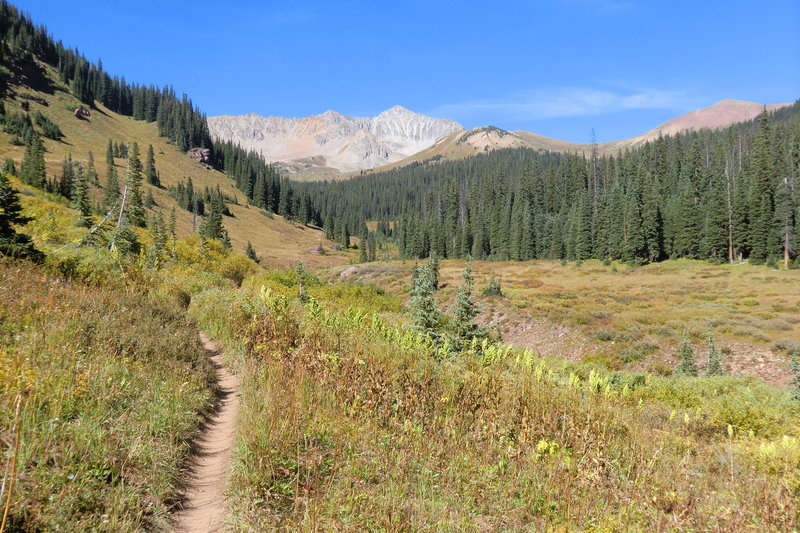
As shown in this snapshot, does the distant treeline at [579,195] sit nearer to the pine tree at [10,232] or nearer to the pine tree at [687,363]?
the pine tree at [687,363]

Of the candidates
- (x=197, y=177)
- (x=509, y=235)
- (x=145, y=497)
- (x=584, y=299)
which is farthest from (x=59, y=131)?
(x=145, y=497)

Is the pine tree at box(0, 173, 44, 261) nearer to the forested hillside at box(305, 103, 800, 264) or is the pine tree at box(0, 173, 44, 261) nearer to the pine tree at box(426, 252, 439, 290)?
the pine tree at box(426, 252, 439, 290)

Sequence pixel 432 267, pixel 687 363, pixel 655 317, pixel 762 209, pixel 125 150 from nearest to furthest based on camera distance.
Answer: pixel 687 363, pixel 655 317, pixel 432 267, pixel 762 209, pixel 125 150

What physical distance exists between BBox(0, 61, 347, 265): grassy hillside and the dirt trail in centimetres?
8107

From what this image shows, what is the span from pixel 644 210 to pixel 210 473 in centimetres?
9635

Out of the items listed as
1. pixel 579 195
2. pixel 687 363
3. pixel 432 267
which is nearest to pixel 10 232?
pixel 687 363

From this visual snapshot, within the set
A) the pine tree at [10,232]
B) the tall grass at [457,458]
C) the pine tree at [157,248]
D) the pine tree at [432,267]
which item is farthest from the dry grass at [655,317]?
the pine tree at [10,232]

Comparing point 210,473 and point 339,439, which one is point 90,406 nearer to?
point 210,473

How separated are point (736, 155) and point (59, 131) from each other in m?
200

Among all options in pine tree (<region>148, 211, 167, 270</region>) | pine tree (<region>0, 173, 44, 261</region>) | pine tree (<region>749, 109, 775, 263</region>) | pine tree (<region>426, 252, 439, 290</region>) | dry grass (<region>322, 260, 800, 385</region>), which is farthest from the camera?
pine tree (<region>749, 109, 775, 263</region>)

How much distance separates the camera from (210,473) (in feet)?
14.5

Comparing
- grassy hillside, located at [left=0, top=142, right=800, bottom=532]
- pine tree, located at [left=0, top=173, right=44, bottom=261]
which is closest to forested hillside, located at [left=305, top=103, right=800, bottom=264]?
pine tree, located at [left=0, top=173, right=44, bottom=261]

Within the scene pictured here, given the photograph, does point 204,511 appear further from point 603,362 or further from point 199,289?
point 603,362

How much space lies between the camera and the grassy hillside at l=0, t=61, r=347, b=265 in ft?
305
